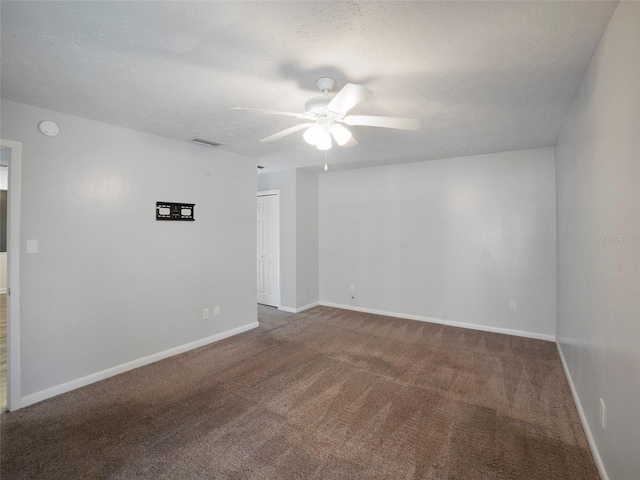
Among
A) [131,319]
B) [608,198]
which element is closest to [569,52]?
[608,198]

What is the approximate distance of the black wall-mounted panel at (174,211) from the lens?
3354mm

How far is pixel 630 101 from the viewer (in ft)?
4.36

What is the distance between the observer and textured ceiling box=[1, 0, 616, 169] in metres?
1.45

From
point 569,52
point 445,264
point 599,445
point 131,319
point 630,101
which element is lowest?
point 599,445

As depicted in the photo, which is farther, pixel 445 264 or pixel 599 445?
pixel 445 264

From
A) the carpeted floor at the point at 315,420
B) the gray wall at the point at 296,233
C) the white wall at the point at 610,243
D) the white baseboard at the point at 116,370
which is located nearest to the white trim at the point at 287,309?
the gray wall at the point at 296,233

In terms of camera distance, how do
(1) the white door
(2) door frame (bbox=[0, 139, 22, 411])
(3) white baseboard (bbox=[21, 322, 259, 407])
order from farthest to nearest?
(1) the white door → (3) white baseboard (bbox=[21, 322, 259, 407]) → (2) door frame (bbox=[0, 139, 22, 411])

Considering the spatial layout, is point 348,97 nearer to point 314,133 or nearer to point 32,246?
point 314,133

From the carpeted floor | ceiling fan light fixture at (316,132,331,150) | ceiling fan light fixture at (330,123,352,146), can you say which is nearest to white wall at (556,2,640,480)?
the carpeted floor

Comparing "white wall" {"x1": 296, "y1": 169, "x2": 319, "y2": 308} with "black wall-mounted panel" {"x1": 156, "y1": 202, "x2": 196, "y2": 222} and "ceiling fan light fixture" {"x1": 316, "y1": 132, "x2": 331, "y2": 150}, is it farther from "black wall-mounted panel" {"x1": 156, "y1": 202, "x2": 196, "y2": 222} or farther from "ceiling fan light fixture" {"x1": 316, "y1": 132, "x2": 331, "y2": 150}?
"ceiling fan light fixture" {"x1": 316, "y1": 132, "x2": 331, "y2": 150}

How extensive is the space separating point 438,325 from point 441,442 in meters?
2.65

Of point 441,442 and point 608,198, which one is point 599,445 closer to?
point 441,442

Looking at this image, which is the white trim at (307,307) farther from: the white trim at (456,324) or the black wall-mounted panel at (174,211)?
the black wall-mounted panel at (174,211)

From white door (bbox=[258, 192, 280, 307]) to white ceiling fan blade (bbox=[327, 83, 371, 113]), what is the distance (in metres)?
3.56
